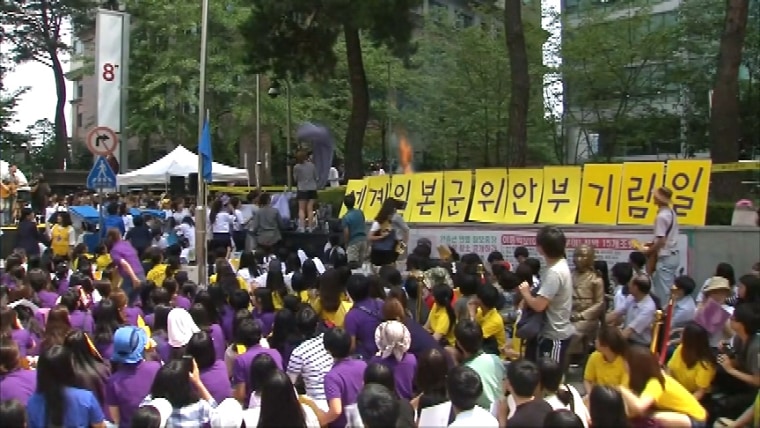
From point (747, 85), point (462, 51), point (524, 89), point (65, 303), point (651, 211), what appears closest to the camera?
point (65, 303)

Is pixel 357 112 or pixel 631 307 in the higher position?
pixel 357 112

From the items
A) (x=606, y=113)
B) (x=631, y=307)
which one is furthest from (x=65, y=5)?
(x=631, y=307)

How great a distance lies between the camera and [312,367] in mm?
5609

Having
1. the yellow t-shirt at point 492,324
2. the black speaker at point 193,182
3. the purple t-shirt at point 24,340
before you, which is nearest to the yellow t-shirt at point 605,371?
the yellow t-shirt at point 492,324

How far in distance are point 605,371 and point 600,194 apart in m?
7.45

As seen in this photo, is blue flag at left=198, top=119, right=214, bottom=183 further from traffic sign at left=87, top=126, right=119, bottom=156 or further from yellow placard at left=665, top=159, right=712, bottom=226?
yellow placard at left=665, top=159, right=712, bottom=226

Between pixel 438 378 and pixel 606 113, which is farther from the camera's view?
pixel 606 113

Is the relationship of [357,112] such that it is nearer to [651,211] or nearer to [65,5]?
[651,211]

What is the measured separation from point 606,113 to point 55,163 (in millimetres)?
28385

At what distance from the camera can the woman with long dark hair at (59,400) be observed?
4754 millimetres

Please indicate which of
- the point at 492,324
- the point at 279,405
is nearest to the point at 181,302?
the point at 492,324

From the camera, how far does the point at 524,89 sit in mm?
16812

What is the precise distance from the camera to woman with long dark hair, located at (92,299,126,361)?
648 cm

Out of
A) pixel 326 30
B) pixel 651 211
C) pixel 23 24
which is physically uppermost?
pixel 23 24
